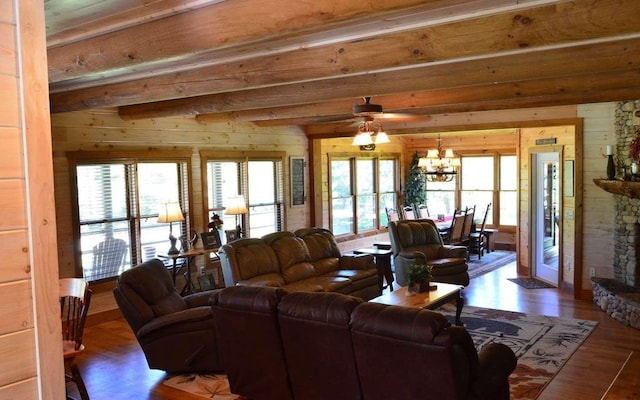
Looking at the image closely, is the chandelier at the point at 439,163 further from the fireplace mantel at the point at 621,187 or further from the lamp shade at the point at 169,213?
the lamp shade at the point at 169,213

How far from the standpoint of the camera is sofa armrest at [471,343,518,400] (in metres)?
3.41

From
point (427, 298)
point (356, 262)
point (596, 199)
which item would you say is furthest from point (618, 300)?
point (356, 262)

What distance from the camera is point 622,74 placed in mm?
5352

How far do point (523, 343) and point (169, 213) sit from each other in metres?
4.44

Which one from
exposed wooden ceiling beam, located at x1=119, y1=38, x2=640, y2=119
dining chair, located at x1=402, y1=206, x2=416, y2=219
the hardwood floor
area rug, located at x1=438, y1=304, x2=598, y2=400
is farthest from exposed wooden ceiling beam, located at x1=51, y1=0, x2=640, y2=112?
dining chair, located at x1=402, y1=206, x2=416, y2=219

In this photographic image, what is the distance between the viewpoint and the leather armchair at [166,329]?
4.93m

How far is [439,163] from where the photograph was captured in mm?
11617

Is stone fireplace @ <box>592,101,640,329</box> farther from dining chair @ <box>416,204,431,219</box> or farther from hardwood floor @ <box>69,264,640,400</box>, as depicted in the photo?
dining chair @ <box>416,204,431,219</box>

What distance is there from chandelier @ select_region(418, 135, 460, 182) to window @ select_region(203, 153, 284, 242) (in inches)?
133

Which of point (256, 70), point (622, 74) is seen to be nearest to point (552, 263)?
point (622, 74)

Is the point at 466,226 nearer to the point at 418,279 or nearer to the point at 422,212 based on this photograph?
the point at 422,212

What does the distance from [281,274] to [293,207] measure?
3231mm

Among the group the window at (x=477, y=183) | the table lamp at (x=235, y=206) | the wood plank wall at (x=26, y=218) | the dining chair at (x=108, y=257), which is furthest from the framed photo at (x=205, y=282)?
the window at (x=477, y=183)

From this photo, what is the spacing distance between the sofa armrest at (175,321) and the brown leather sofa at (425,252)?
11.5ft
